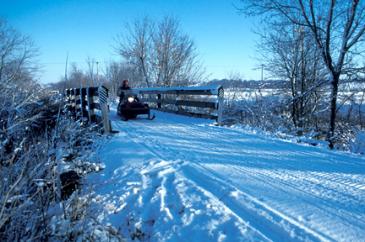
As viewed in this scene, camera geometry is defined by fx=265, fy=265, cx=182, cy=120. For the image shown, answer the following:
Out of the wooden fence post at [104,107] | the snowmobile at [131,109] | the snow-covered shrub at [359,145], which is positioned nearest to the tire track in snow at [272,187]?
the snow-covered shrub at [359,145]

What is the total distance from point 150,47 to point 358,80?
1799cm

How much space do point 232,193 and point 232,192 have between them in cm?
3

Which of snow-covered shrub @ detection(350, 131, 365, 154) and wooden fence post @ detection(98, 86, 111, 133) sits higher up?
wooden fence post @ detection(98, 86, 111, 133)

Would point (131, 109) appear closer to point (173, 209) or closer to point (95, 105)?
point (95, 105)

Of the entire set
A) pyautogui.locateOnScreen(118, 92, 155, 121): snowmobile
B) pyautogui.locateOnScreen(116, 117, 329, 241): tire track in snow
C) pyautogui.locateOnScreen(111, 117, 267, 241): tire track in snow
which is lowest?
pyautogui.locateOnScreen(111, 117, 267, 241): tire track in snow

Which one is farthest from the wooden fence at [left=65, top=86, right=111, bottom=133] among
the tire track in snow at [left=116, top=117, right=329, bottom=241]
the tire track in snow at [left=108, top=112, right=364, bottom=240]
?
the tire track in snow at [left=116, top=117, right=329, bottom=241]

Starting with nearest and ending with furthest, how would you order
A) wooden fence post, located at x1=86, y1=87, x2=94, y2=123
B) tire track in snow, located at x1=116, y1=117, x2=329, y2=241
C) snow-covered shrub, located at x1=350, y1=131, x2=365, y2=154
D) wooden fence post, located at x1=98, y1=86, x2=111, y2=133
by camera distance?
tire track in snow, located at x1=116, y1=117, x2=329, y2=241, snow-covered shrub, located at x1=350, y1=131, x2=365, y2=154, wooden fence post, located at x1=98, y1=86, x2=111, y2=133, wooden fence post, located at x1=86, y1=87, x2=94, y2=123

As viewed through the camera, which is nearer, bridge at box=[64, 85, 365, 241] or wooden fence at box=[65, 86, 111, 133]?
bridge at box=[64, 85, 365, 241]

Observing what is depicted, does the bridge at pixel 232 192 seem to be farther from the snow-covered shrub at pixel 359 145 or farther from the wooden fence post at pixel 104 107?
the wooden fence post at pixel 104 107

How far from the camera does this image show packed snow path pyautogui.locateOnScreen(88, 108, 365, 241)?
2.50 meters

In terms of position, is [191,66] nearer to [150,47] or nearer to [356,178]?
[150,47]

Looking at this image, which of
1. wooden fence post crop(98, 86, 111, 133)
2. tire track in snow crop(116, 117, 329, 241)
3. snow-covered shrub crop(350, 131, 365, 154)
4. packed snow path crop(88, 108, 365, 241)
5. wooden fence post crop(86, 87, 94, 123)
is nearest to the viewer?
tire track in snow crop(116, 117, 329, 241)

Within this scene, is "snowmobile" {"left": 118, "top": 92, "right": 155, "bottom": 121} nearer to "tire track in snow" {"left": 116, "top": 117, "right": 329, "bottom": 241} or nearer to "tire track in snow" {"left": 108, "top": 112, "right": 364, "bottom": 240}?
"tire track in snow" {"left": 108, "top": 112, "right": 364, "bottom": 240}

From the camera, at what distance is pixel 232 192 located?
3.16m
